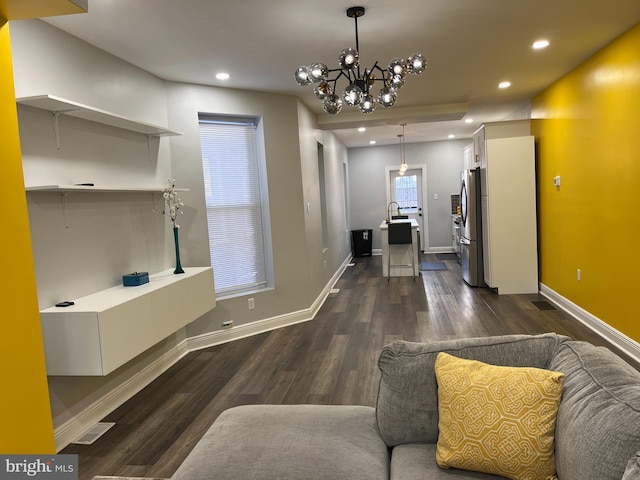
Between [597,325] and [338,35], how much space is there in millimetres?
3501

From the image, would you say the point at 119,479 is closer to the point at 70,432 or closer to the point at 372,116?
the point at 70,432

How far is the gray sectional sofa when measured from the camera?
52.7 inches

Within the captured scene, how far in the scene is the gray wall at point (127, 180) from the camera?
2768 mm

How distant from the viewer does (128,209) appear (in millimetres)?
3627

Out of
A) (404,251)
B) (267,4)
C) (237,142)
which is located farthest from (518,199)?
(267,4)

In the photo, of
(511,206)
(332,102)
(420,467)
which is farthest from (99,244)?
(511,206)

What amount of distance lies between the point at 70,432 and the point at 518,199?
551 cm

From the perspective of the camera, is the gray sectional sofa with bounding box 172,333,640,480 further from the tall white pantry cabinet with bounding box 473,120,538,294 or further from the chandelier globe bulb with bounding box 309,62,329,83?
the tall white pantry cabinet with bounding box 473,120,538,294

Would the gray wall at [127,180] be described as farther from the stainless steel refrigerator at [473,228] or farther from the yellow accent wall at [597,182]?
the yellow accent wall at [597,182]

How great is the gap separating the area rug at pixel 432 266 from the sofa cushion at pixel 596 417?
685 centimetres

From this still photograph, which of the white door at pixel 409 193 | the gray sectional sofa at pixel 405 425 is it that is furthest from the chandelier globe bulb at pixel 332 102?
the white door at pixel 409 193

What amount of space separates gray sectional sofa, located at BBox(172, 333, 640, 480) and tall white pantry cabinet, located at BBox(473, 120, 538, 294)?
459cm

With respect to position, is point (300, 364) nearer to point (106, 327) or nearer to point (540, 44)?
point (106, 327)

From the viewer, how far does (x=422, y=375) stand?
177 cm
